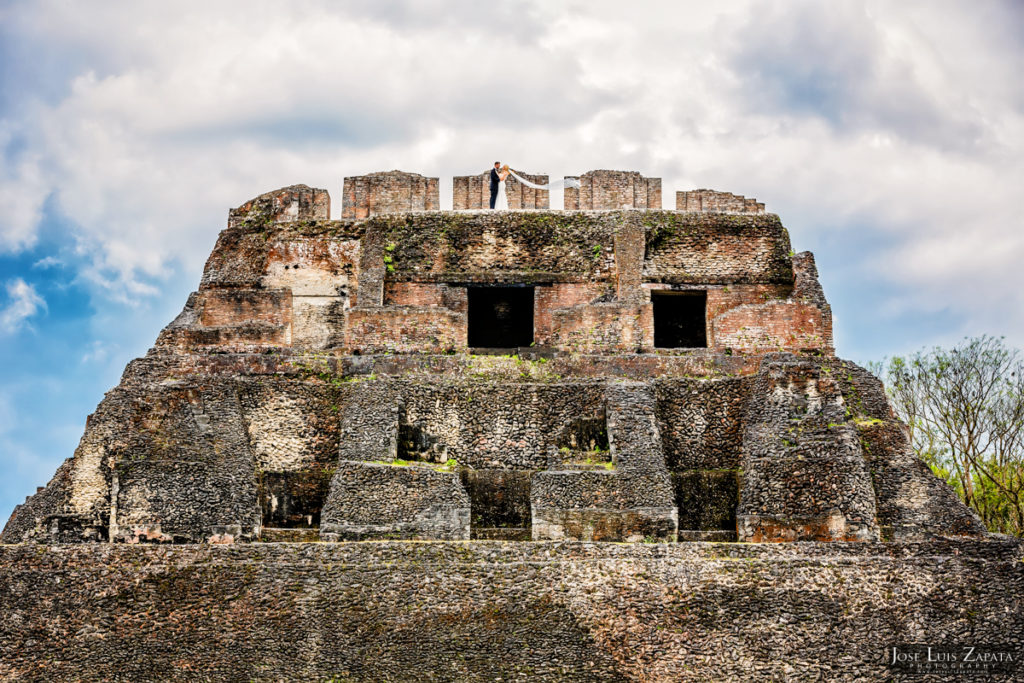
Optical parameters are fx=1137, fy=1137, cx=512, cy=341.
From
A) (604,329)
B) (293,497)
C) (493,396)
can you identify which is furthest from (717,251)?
(293,497)

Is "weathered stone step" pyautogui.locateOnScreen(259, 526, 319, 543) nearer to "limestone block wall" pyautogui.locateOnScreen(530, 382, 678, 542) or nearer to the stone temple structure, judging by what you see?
the stone temple structure

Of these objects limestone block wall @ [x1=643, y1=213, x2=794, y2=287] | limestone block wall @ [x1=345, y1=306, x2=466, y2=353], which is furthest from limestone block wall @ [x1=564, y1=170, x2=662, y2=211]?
limestone block wall @ [x1=345, y1=306, x2=466, y2=353]

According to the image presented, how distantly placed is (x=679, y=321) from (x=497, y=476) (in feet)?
22.8

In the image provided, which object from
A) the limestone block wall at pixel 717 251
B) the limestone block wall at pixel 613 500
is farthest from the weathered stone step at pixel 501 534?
the limestone block wall at pixel 717 251

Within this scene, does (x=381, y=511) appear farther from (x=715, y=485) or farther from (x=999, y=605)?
(x=999, y=605)

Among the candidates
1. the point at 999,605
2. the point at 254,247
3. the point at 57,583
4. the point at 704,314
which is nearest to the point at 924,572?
the point at 999,605

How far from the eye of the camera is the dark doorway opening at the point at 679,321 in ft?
71.1

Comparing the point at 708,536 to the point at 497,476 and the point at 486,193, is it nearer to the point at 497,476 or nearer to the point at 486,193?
the point at 497,476

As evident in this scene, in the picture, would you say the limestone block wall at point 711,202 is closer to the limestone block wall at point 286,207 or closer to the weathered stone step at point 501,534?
the limestone block wall at point 286,207

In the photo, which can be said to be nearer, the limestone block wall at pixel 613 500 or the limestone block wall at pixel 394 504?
the limestone block wall at pixel 394 504

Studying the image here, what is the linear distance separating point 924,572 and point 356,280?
11.6 meters

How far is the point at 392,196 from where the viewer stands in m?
22.8

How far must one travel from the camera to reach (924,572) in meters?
13.8

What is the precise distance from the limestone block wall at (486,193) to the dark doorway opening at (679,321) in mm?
3176
